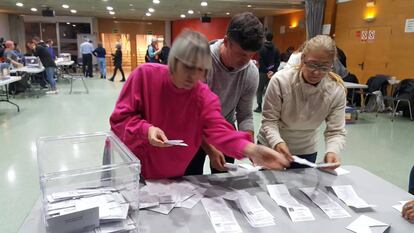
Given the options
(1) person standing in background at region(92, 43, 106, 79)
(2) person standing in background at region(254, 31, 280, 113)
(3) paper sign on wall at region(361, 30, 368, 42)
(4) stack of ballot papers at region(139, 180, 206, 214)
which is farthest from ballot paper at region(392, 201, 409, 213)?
(1) person standing in background at region(92, 43, 106, 79)

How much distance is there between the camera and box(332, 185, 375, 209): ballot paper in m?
1.31

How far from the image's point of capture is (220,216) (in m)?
1.17

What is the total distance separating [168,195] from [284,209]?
0.46m

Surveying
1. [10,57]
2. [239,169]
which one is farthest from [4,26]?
A: [239,169]

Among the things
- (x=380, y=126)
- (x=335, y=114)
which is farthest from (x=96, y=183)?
(x=380, y=126)

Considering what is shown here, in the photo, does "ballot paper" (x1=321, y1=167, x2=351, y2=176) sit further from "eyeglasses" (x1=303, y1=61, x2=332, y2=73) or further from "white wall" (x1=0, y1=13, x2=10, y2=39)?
"white wall" (x1=0, y1=13, x2=10, y2=39)

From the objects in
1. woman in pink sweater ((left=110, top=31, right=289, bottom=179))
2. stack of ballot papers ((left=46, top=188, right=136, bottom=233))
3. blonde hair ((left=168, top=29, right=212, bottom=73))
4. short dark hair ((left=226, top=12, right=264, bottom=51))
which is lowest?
stack of ballot papers ((left=46, top=188, right=136, bottom=233))

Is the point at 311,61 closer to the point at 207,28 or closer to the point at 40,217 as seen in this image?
the point at 40,217

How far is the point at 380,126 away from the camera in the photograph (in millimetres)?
5703

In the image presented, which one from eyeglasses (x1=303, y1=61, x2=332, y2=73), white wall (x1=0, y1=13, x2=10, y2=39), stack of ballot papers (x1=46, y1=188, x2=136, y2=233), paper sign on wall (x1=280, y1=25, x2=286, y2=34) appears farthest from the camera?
white wall (x1=0, y1=13, x2=10, y2=39)

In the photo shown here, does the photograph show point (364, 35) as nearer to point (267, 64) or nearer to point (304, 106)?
point (267, 64)

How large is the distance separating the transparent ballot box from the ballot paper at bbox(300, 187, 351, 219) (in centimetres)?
72

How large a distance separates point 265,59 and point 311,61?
5.18m

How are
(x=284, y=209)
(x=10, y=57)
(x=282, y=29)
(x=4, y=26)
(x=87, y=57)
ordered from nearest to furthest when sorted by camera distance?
(x=284, y=209)
(x=10, y=57)
(x=87, y=57)
(x=282, y=29)
(x=4, y=26)
